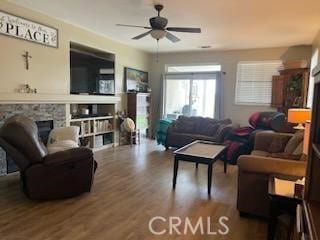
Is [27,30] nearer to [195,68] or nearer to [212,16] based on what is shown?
[212,16]

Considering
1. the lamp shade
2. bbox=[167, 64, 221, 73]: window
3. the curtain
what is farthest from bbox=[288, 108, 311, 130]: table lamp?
bbox=[167, 64, 221, 73]: window

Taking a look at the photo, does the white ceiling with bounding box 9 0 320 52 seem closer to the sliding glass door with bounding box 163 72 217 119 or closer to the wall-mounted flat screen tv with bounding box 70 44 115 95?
the wall-mounted flat screen tv with bounding box 70 44 115 95

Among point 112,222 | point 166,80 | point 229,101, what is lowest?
point 112,222

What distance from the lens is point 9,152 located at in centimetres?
280

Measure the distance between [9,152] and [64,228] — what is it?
111 centimetres

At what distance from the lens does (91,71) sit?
18.2 feet

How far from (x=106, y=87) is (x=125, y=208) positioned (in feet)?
12.3

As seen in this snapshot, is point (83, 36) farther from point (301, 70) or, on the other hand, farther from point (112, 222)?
point (301, 70)

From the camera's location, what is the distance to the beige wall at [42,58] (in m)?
3.79

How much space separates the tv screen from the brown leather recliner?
2.28 metres

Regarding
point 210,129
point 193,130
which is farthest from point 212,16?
point 193,130

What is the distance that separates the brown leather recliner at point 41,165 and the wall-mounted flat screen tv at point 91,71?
2.28m

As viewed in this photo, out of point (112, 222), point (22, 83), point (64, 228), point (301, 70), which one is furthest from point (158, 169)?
point (301, 70)

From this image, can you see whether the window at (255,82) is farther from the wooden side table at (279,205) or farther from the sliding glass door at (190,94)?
the wooden side table at (279,205)
